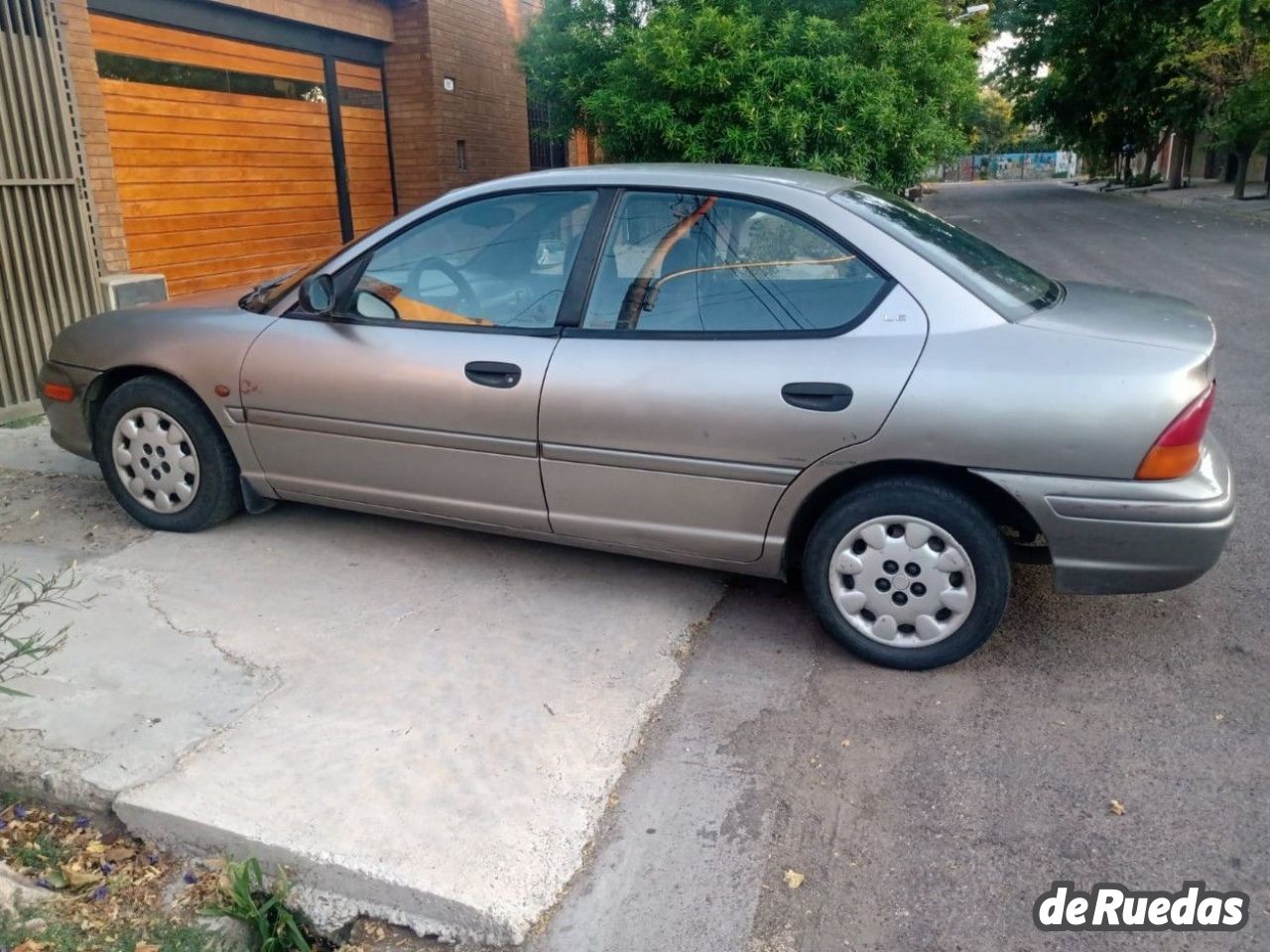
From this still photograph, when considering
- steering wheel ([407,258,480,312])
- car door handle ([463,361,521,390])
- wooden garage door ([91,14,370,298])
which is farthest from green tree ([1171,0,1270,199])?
car door handle ([463,361,521,390])

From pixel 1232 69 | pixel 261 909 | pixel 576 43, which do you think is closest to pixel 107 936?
pixel 261 909

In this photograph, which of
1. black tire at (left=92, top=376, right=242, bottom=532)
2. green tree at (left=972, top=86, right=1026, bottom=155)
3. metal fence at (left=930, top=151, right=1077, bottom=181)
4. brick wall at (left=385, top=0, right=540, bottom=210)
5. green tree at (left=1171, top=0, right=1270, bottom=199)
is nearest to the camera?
black tire at (left=92, top=376, right=242, bottom=532)

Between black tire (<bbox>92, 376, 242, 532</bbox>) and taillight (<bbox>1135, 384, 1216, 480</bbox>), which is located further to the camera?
black tire (<bbox>92, 376, 242, 532</bbox>)

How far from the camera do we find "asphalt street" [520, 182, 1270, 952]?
259 centimetres

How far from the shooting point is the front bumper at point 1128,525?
3.28m

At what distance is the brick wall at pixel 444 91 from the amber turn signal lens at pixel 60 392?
21.9 ft

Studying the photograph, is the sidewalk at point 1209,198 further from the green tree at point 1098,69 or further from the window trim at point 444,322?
the window trim at point 444,322

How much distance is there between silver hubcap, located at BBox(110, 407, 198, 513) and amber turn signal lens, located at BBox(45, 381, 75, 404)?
344mm

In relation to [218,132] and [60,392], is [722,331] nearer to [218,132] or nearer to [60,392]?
[60,392]

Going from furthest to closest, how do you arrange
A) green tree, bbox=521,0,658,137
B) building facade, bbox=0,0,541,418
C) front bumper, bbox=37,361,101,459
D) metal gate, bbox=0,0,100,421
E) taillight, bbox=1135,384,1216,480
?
green tree, bbox=521,0,658,137, building facade, bbox=0,0,541,418, metal gate, bbox=0,0,100,421, front bumper, bbox=37,361,101,459, taillight, bbox=1135,384,1216,480

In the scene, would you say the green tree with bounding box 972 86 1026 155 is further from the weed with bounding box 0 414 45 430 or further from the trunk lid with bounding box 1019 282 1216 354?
the trunk lid with bounding box 1019 282 1216 354

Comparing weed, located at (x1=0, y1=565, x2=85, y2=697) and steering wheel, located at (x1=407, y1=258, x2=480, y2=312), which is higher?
steering wheel, located at (x1=407, y1=258, x2=480, y2=312)

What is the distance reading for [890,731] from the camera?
335 cm

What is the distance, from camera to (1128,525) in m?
3.30
